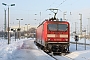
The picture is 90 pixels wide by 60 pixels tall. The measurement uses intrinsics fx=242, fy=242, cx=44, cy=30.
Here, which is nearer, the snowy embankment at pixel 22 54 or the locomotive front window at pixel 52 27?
the snowy embankment at pixel 22 54

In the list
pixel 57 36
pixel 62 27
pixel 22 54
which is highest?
pixel 62 27

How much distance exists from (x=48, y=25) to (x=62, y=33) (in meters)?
1.72

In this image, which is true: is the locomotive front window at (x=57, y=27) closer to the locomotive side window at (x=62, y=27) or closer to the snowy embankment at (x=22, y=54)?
the locomotive side window at (x=62, y=27)

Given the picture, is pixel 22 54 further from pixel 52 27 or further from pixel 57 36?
pixel 52 27

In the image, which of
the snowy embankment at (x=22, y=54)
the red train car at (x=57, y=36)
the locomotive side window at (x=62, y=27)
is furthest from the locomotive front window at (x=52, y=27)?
the snowy embankment at (x=22, y=54)

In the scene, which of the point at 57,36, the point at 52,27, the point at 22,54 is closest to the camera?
the point at 22,54

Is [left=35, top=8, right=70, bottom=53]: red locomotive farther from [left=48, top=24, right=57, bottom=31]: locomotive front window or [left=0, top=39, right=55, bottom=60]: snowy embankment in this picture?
[left=0, top=39, right=55, bottom=60]: snowy embankment

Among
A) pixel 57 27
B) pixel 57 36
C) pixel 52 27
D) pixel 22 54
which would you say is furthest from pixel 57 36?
pixel 22 54

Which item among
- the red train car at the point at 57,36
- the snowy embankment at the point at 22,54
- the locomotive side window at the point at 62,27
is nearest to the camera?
the snowy embankment at the point at 22,54

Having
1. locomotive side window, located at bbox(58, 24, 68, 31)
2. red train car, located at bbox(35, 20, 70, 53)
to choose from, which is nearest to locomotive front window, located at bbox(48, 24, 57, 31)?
red train car, located at bbox(35, 20, 70, 53)

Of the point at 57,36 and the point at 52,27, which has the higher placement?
the point at 52,27

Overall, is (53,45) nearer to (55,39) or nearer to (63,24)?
(55,39)

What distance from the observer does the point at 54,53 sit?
2647 cm

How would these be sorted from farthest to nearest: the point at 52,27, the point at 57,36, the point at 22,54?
the point at 52,27 → the point at 57,36 → the point at 22,54
